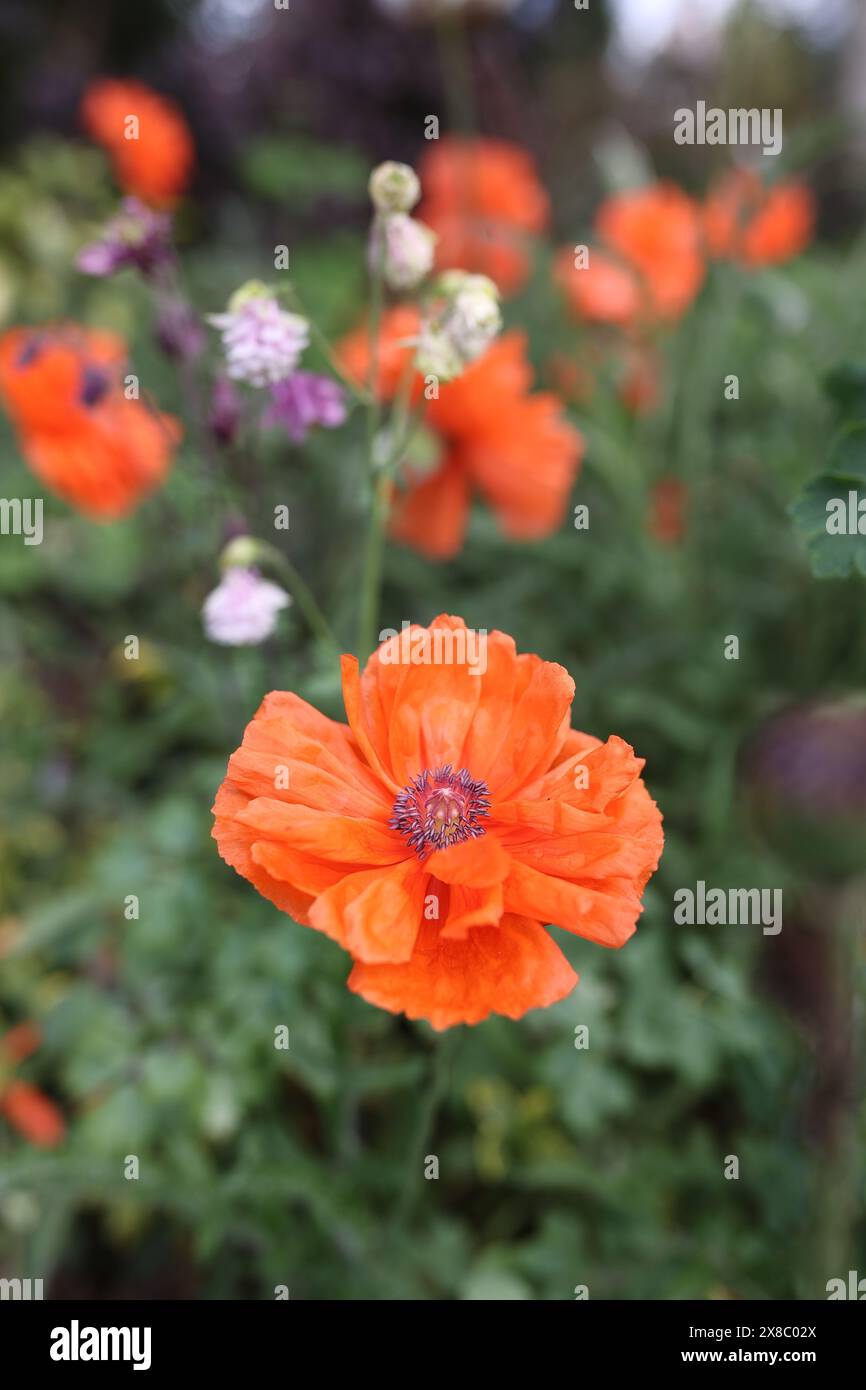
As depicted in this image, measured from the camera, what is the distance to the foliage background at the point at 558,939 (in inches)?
53.5

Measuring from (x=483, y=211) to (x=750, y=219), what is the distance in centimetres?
125

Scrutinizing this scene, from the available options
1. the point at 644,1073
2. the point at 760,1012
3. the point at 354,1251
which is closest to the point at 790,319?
the point at 760,1012

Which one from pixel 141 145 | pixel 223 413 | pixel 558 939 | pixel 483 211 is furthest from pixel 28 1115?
pixel 141 145

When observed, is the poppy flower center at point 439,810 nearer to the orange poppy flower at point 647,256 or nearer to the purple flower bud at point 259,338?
the purple flower bud at point 259,338

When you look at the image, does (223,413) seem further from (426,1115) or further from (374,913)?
(426,1115)

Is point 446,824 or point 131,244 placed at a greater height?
point 131,244

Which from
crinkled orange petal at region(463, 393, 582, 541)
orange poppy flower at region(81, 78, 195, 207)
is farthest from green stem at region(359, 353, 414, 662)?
orange poppy flower at region(81, 78, 195, 207)

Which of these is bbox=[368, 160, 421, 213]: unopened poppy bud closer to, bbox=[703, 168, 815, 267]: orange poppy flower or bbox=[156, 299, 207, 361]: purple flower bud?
bbox=[156, 299, 207, 361]: purple flower bud

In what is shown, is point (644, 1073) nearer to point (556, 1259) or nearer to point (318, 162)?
point (556, 1259)

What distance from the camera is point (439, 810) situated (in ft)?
3.06

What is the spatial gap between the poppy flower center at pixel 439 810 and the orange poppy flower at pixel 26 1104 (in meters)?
1.12

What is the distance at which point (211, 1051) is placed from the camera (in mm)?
1465

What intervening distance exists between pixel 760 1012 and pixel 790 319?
3.79 feet

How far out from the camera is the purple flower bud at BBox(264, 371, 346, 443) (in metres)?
1.14
